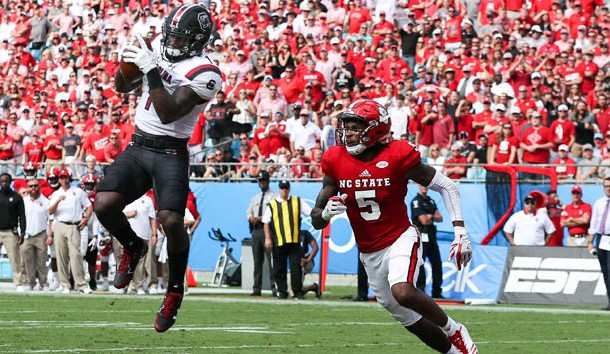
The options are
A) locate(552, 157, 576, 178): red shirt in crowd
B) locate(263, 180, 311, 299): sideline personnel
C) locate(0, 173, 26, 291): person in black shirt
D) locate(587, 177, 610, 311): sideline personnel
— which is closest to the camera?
locate(587, 177, 610, 311): sideline personnel

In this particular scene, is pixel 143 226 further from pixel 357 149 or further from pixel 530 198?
pixel 357 149

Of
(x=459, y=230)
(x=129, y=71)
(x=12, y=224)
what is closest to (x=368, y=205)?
(x=459, y=230)

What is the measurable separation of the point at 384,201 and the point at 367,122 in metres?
0.61

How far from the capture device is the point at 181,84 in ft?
29.5

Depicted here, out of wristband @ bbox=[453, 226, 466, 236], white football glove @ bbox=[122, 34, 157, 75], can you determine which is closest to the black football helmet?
white football glove @ bbox=[122, 34, 157, 75]

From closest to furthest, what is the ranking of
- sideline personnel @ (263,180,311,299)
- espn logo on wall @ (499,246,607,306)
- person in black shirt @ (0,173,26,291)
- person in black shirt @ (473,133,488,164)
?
espn logo on wall @ (499,246,607,306)
sideline personnel @ (263,180,311,299)
person in black shirt @ (0,173,26,291)
person in black shirt @ (473,133,488,164)

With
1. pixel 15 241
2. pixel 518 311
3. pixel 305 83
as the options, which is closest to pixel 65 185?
pixel 15 241

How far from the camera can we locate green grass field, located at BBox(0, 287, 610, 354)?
11750 mm

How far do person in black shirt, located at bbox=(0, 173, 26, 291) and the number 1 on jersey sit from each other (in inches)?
480

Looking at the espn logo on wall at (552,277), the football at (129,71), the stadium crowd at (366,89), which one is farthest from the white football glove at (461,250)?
the stadium crowd at (366,89)

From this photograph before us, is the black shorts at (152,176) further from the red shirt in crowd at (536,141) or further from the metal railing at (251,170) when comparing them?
the red shirt in crowd at (536,141)

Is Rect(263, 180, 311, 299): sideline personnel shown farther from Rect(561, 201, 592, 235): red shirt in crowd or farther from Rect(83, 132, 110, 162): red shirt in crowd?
Rect(83, 132, 110, 162): red shirt in crowd

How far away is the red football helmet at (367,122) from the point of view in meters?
9.47

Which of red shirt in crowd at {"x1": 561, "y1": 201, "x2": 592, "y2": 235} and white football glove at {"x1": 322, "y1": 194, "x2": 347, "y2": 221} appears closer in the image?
white football glove at {"x1": 322, "y1": 194, "x2": 347, "y2": 221}
